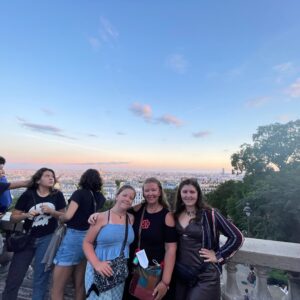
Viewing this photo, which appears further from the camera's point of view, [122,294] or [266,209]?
[266,209]

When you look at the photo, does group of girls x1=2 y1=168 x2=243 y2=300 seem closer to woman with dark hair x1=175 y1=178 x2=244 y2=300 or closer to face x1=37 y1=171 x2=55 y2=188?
woman with dark hair x1=175 y1=178 x2=244 y2=300

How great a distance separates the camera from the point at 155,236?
8.00ft

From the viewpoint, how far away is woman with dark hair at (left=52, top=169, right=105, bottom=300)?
290cm

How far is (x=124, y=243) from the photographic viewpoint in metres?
2.43

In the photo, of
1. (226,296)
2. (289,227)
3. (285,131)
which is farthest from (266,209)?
(226,296)

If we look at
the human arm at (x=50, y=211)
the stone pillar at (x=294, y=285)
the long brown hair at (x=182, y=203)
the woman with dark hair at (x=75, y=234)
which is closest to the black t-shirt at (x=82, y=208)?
the woman with dark hair at (x=75, y=234)

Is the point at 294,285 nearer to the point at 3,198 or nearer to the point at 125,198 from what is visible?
the point at 125,198

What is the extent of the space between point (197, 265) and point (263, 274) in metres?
0.72

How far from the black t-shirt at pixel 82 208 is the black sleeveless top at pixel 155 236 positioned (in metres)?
0.73

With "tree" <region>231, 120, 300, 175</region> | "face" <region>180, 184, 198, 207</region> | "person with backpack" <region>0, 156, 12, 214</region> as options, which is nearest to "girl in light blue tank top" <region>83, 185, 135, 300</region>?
"face" <region>180, 184, 198, 207</region>

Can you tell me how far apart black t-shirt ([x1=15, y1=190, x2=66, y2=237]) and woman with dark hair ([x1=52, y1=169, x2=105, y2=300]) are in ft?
0.92

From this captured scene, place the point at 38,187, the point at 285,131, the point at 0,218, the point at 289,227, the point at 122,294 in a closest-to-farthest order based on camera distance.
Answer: the point at 122,294, the point at 38,187, the point at 0,218, the point at 289,227, the point at 285,131

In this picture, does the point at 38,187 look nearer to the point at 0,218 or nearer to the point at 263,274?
the point at 0,218

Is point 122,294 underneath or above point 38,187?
underneath
